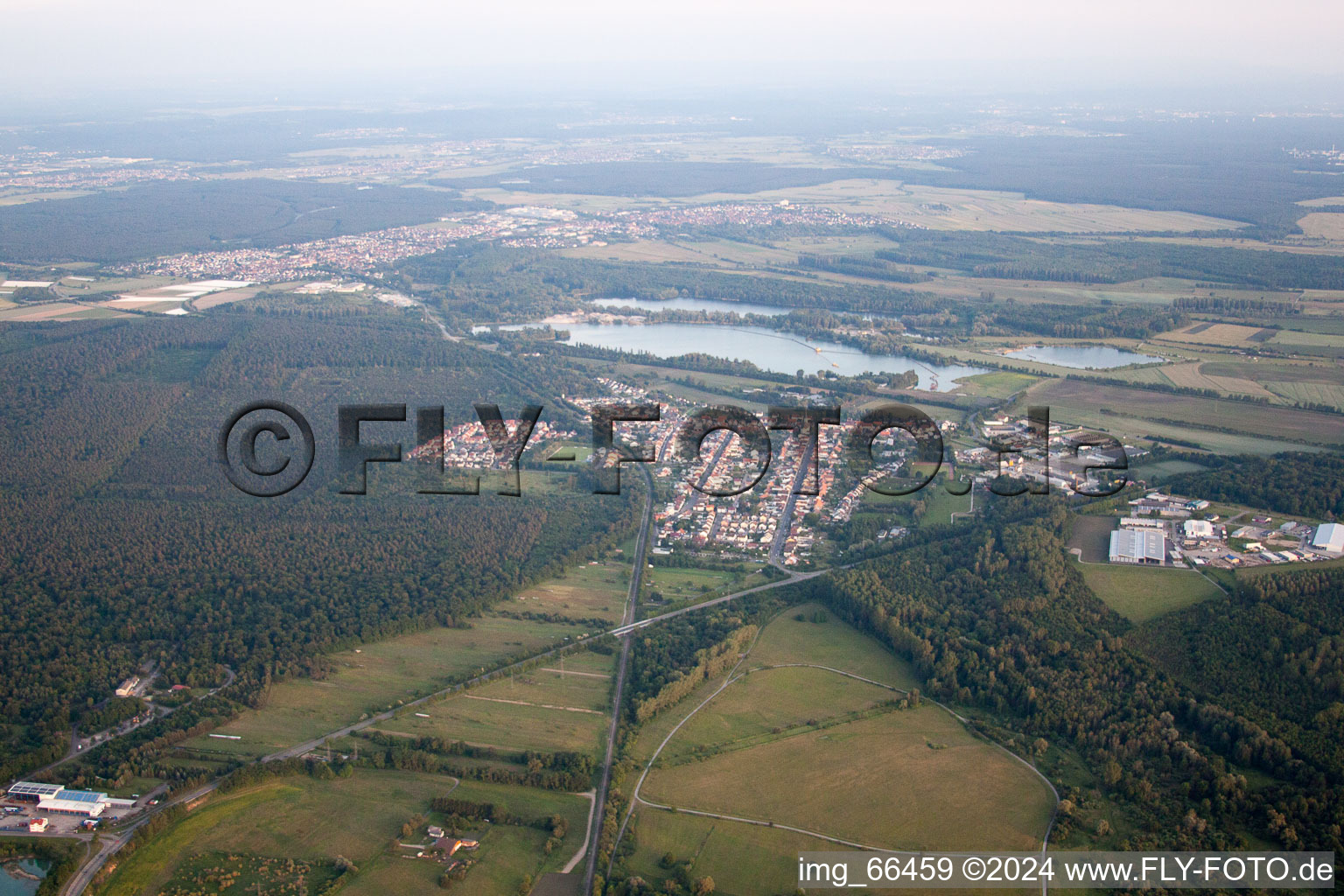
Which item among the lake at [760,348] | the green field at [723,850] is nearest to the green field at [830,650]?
the green field at [723,850]

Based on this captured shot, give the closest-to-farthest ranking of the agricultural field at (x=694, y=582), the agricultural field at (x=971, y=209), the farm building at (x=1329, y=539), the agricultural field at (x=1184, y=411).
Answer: the farm building at (x=1329, y=539) < the agricultural field at (x=694, y=582) < the agricultural field at (x=1184, y=411) < the agricultural field at (x=971, y=209)

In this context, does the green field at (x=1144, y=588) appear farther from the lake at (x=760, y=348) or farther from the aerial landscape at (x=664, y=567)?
the lake at (x=760, y=348)

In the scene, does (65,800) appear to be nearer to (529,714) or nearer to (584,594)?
(529,714)

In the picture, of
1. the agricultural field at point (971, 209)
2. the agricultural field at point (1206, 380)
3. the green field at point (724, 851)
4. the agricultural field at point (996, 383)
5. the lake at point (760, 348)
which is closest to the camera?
the green field at point (724, 851)

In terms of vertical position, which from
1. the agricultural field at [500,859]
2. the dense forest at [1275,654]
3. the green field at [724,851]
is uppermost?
the dense forest at [1275,654]

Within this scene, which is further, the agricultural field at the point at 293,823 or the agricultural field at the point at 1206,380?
the agricultural field at the point at 1206,380
